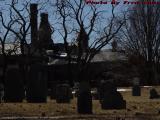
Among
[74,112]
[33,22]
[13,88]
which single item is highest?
[33,22]

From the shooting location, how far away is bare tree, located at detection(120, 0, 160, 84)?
8125 cm

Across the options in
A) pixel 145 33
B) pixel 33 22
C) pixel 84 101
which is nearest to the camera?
pixel 84 101

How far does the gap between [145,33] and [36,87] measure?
55.5 m

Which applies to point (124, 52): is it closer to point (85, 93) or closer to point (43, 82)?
point (43, 82)

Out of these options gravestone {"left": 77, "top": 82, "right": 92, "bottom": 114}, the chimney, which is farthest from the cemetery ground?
the chimney

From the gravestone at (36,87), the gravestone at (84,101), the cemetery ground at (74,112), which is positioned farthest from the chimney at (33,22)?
the gravestone at (84,101)

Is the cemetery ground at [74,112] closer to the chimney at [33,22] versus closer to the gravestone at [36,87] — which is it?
the gravestone at [36,87]

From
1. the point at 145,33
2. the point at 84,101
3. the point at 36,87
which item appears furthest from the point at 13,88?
the point at 145,33

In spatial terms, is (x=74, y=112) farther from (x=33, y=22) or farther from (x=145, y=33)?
(x=145, y=33)

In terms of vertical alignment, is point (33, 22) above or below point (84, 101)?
above

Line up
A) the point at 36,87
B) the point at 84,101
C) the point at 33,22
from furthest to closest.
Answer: the point at 33,22
the point at 36,87
the point at 84,101

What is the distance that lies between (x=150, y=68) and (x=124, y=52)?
26.6ft

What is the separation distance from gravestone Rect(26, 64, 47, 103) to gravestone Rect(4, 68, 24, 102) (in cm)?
47

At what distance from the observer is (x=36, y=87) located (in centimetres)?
2825
